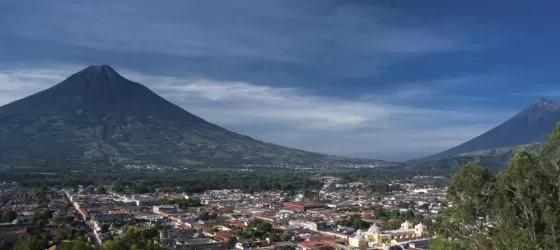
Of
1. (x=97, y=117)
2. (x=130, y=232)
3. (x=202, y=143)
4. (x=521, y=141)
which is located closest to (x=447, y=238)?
(x=130, y=232)

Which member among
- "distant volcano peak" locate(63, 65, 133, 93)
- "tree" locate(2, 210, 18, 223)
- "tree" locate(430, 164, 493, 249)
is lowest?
"tree" locate(2, 210, 18, 223)

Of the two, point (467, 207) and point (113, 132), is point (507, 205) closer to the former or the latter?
point (467, 207)

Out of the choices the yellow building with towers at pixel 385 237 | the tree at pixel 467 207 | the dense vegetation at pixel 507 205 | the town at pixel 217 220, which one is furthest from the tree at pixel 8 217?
the tree at pixel 467 207

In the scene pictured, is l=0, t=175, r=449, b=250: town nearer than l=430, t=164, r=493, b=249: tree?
No

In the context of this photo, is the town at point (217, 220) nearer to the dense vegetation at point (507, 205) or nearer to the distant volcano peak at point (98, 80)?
the dense vegetation at point (507, 205)

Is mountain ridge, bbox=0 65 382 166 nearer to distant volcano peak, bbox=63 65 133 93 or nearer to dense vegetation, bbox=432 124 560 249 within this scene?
distant volcano peak, bbox=63 65 133 93

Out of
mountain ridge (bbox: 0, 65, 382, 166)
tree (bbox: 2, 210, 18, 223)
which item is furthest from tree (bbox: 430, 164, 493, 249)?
mountain ridge (bbox: 0, 65, 382, 166)
